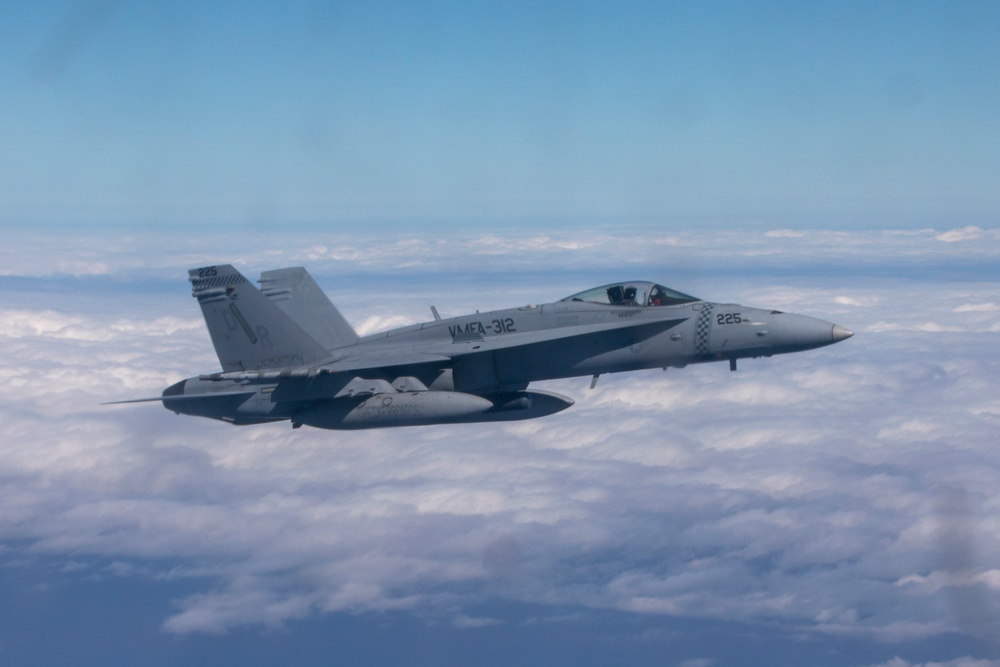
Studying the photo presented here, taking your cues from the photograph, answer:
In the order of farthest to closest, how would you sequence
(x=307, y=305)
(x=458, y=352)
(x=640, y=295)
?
(x=307, y=305) → (x=458, y=352) → (x=640, y=295)

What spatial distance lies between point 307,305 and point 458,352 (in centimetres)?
657

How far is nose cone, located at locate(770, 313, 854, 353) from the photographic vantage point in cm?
1650

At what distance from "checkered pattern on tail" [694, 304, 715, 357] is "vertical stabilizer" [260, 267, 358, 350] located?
9.24 m

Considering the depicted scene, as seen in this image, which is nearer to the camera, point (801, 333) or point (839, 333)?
point (839, 333)

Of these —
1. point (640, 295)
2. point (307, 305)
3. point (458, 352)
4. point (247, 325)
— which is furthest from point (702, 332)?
point (307, 305)

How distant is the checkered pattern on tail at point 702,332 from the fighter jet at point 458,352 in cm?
2

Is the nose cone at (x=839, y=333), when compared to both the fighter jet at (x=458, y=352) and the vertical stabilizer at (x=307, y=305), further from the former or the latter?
the vertical stabilizer at (x=307, y=305)

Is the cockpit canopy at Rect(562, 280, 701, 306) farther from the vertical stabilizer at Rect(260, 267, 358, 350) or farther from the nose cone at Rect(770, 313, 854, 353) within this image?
the vertical stabilizer at Rect(260, 267, 358, 350)

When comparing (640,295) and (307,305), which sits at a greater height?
(640,295)

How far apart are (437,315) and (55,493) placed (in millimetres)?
55321

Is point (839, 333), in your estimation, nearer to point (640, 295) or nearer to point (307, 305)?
point (640, 295)

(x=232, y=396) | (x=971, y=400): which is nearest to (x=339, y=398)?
(x=232, y=396)

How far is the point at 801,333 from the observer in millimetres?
16656

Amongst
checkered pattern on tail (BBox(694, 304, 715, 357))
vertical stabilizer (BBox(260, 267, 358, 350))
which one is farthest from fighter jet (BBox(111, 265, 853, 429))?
vertical stabilizer (BBox(260, 267, 358, 350))
